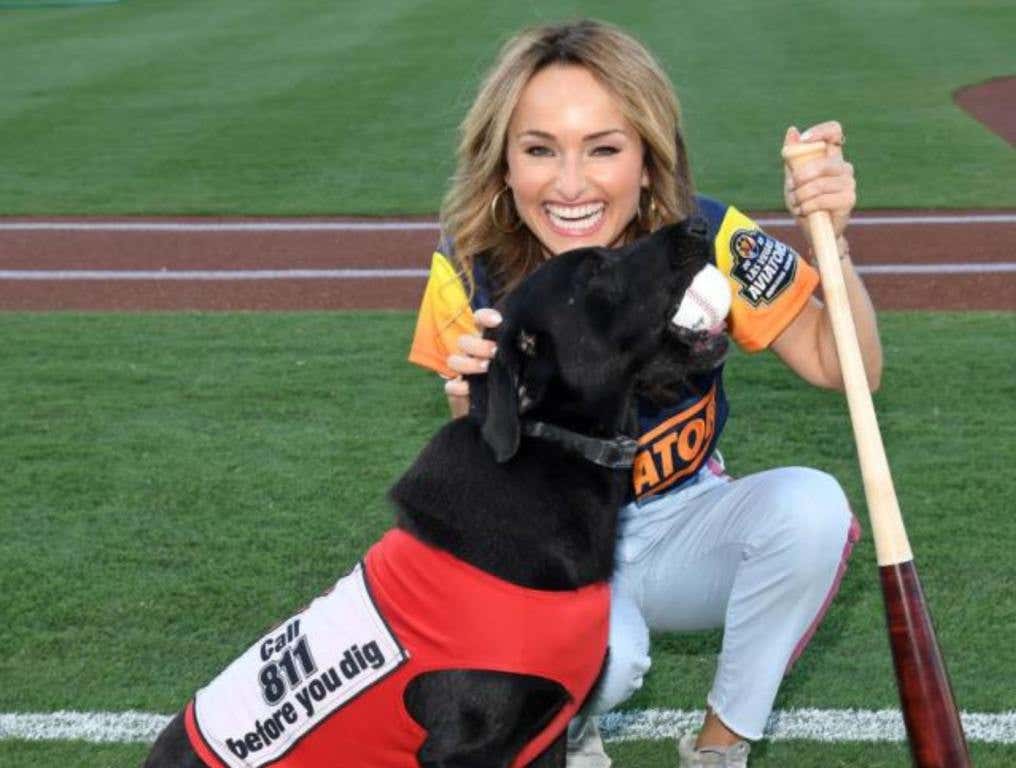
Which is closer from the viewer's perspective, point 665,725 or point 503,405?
point 503,405

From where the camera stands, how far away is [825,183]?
3.67 meters

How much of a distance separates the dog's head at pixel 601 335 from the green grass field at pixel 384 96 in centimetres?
384

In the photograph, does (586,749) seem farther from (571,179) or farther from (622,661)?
(571,179)

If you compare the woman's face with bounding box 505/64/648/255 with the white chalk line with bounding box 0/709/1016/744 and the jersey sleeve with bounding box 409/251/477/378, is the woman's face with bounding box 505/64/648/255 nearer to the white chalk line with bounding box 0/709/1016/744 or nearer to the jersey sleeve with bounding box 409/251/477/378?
the jersey sleeve with bounding box 409/251/477/378

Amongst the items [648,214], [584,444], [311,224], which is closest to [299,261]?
[311,224]

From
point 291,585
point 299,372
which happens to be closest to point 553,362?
point 291,585

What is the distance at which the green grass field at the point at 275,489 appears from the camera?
4.80m

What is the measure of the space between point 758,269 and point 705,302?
611 millimetres

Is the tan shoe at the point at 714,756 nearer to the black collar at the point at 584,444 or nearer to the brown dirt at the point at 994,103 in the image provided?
the black collar at the point at 584,444

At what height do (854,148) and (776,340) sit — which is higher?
(776,340)

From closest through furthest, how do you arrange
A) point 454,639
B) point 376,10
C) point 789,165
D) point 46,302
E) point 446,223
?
point 454,639 < point 789,165 < point 446,223 < point 46,302 < point 376,10

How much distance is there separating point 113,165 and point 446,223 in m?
11.1

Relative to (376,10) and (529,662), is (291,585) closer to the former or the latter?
(529,662)

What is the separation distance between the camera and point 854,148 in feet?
48.5
